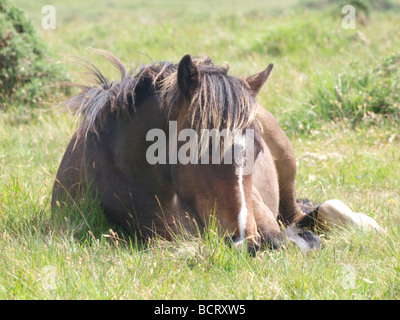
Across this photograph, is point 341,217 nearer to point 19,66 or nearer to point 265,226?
point 265,226

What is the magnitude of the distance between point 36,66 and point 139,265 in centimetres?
518

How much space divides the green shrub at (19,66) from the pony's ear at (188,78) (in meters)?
4.51

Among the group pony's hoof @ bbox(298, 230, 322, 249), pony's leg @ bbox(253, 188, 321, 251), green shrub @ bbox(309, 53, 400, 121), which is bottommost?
pony's hoof @ bbox(298, 230, 322, 249)

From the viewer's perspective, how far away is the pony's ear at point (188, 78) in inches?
126

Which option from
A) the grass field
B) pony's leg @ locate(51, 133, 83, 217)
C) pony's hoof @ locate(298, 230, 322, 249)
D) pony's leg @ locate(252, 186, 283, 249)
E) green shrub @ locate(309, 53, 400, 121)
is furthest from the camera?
green shrub @ locate(309, 53, 400, 121)

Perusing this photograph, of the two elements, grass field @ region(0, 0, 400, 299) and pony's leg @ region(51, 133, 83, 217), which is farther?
pony's leg @ region(51, 133, 83, 217)

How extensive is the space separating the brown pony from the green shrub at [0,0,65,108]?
11.3ft

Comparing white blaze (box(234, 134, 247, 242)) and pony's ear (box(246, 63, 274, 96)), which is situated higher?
pony's ear (box(246, 63, 274, 96))

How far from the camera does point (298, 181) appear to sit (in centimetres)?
580

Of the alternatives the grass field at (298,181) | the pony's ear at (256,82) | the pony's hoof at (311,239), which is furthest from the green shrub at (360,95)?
the pony's ear at (256,82)

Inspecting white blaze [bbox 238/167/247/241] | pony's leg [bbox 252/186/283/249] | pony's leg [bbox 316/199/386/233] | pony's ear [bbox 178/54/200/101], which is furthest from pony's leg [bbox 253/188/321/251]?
pony's ear [bbox 178/54/200/101]

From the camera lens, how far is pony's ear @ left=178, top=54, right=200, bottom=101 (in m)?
3.21

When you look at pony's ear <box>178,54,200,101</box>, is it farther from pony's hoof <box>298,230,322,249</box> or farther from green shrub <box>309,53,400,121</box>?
green shrub <box>309,53,400,121</box>
